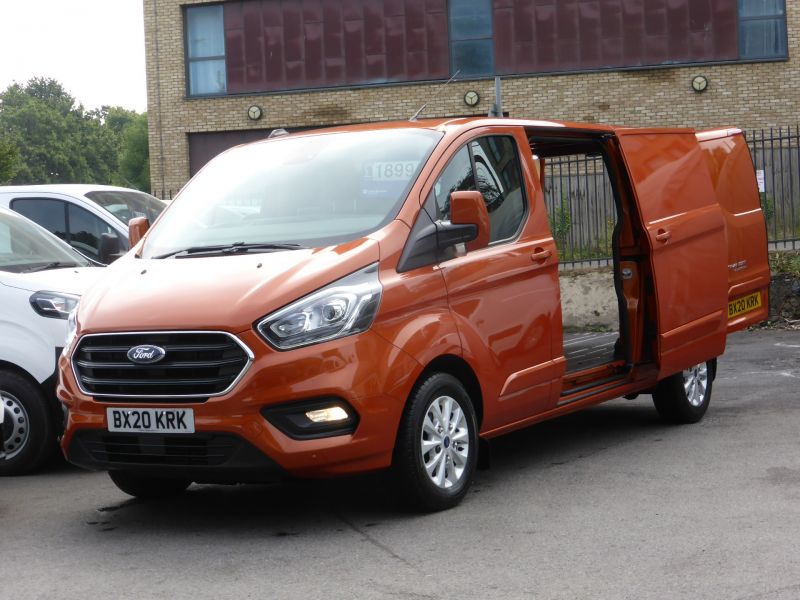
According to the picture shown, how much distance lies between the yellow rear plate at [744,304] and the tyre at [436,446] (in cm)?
357

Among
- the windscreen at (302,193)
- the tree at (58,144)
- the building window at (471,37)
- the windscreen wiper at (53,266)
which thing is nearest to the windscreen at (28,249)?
the windscreen wiper at (53,266)

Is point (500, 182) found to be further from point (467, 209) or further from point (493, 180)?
point (467, 209)

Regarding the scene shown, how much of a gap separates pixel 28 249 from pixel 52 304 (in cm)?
95

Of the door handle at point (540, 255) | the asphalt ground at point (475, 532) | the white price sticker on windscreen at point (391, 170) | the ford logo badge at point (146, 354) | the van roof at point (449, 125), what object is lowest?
the asphalt ground at point (475, 532)

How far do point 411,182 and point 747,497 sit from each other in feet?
7.65

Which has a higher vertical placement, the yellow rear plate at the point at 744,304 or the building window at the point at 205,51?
the building window at the point at 205,51

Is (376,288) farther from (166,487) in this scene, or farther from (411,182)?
(166,487)

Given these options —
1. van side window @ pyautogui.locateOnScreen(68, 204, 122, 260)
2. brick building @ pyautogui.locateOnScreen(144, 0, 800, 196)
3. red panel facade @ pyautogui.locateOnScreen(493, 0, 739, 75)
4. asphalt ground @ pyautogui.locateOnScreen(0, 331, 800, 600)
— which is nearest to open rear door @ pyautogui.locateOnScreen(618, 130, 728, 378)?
asphalt ground @ pyautogui.locateOnScreen(0, 331, 800, 600)

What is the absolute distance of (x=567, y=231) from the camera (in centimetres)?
1708

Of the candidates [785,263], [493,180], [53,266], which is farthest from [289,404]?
[785,263]

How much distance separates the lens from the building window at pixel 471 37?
30719mm

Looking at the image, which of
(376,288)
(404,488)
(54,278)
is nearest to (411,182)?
(376,288)

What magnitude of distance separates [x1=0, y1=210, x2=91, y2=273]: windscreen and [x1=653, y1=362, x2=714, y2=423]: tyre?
4.16 metres

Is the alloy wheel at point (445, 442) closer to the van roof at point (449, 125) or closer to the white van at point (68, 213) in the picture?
the van roof at point (449, 125)
